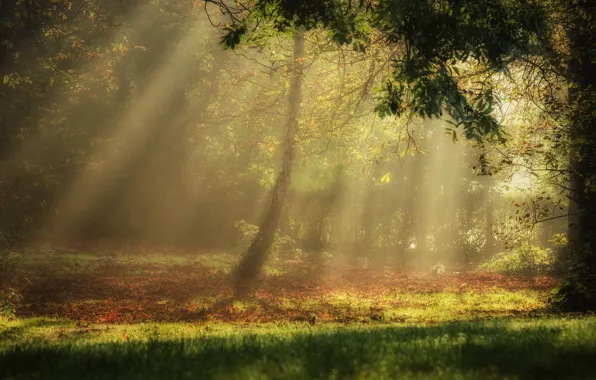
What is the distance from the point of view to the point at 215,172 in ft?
117

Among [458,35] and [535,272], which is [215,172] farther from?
[458,35]

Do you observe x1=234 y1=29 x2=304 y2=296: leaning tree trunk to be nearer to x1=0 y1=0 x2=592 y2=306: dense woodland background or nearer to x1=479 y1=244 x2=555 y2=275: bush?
x1=0 y1=0 x2=592 y2=306: dense woodland background

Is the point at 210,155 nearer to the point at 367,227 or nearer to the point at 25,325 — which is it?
the point at 367,227

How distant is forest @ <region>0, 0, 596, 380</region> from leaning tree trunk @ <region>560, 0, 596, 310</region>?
8cm

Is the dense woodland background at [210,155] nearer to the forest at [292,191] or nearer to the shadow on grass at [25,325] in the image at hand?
the forest at [292,191]

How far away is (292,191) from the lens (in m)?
38.5

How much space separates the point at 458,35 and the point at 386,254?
35.3m

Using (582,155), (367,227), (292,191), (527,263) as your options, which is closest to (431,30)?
(582,155)

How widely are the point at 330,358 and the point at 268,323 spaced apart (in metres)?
7.36

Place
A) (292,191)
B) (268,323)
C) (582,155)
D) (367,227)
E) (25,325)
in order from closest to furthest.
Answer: (25,325) → (582,155) → (268,323) → (292,191) → (367,227)

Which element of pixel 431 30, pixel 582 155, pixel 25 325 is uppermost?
pixel 431 30

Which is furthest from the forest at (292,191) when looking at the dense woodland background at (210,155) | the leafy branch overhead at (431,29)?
the dense woodland background at (210,155)

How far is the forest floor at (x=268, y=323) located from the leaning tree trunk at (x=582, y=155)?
1.43 m

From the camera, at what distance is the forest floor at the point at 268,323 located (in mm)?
6086
